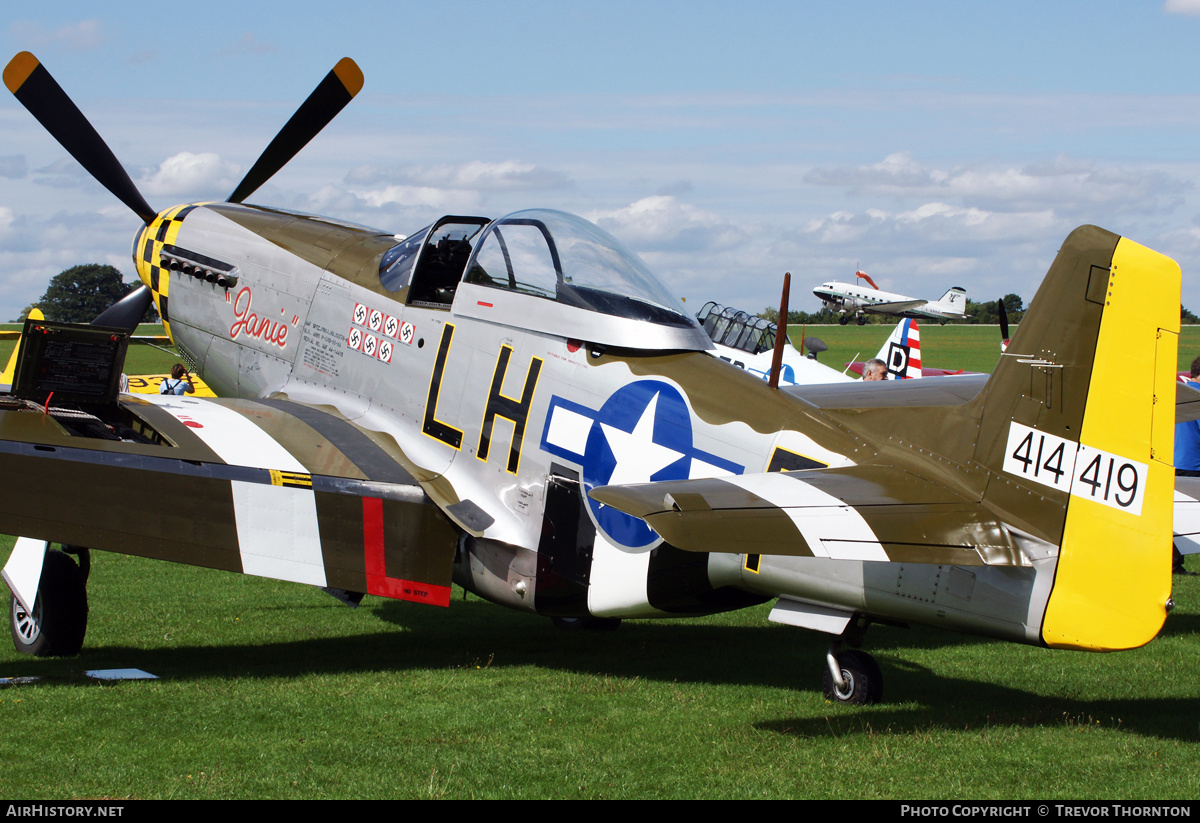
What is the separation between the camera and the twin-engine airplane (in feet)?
247

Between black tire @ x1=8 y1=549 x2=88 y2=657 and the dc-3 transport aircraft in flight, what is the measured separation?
0.7 inches

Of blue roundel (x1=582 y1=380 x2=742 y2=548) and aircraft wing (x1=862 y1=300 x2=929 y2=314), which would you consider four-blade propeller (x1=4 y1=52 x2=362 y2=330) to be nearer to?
blue roundel (x1=582 y1=380 x2=742 y2=548)

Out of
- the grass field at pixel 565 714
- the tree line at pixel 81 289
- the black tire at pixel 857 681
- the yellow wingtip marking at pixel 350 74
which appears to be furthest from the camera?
the tree line at pixel 81 289

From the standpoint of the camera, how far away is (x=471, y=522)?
669 centimetres

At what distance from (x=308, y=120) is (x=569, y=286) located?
504cm

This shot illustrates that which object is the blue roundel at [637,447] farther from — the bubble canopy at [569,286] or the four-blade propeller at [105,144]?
the four-blade propeller at [105,144]

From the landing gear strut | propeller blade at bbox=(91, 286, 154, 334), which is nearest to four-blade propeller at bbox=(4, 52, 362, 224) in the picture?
propeller blade at bbox=(91, 286, 154, 334)

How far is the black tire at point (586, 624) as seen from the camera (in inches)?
331

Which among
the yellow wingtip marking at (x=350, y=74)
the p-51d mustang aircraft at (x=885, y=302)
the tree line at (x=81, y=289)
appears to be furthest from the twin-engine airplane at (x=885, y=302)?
the yellow wingtip marking at (x=350, y=74)

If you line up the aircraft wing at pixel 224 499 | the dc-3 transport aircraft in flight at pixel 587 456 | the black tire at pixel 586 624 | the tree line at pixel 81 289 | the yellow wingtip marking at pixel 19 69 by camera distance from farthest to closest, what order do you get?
the tree line at pixel 81 289 < the yellow wingtip marking at pixel 19 69 < the black tire at pixel 586 624 < the aircraft wing at pixel 224 499 < the dc-3 transport aircraft in flight at pixel 587 456
